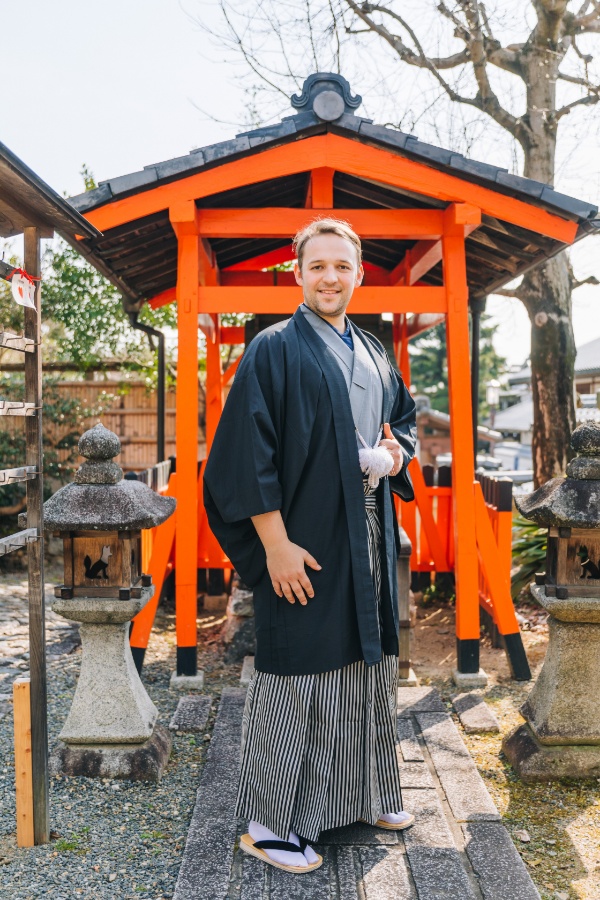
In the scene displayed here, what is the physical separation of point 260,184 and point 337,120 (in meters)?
0.78

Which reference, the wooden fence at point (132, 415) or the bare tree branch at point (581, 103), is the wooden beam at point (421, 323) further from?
the wooden fence at point (132, 415)

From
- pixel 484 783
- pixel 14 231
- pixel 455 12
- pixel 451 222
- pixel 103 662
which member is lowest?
pixel 484 783

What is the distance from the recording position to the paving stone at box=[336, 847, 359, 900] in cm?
226

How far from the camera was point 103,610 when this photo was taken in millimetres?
3064

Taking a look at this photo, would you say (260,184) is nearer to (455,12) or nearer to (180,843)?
(180,843)

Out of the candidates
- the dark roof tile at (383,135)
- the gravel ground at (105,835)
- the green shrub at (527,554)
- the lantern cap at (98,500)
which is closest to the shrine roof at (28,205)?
the lantern cap at (98,500)

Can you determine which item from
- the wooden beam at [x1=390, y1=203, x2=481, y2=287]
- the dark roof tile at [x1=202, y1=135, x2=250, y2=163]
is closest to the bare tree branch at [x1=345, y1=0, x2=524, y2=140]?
the wooden beam at [x1=390, y1=203, x2=481, y2=287]

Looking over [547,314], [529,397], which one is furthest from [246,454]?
[529,397]

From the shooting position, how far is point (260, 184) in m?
4.45

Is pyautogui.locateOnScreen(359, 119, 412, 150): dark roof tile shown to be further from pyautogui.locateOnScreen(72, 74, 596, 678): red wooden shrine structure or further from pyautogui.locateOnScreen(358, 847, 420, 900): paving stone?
pyautogui.locateOnScreen(358, 847, 420, 900): paving stone

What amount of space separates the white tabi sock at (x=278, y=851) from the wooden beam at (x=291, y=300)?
2.63m

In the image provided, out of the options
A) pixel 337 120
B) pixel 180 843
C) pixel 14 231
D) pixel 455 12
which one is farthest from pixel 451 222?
pixel 455 12

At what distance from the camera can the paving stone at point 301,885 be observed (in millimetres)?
2254

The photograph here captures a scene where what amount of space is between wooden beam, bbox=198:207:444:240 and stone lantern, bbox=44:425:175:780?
1.73 m
